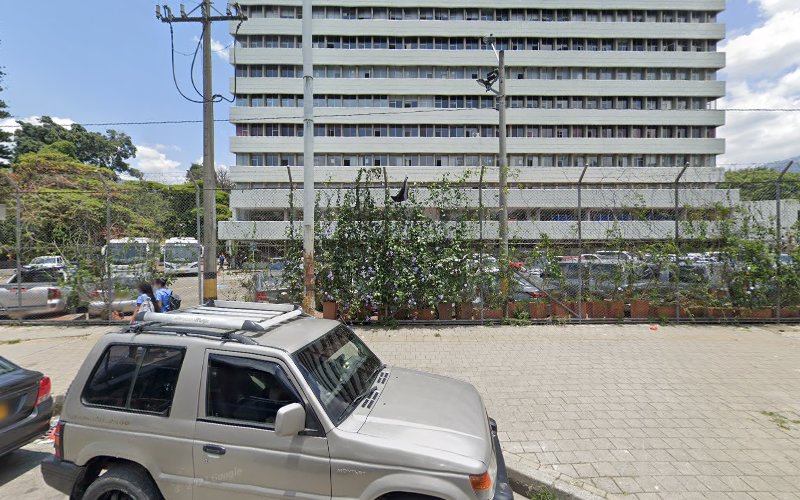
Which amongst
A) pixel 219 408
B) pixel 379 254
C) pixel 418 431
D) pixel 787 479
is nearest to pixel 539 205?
pixel 379 254

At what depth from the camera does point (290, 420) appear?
221cm

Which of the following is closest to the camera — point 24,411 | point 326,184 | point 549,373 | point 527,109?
point 24,411

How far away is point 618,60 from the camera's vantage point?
133 ft

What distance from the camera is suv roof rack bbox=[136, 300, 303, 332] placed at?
274cm

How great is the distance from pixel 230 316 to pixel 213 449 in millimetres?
988

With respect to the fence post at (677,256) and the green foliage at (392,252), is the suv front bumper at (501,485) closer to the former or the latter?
the green foliage at (392,252)

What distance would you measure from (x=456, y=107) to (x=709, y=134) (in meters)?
28.7

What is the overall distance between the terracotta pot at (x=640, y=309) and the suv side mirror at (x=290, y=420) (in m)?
8.59

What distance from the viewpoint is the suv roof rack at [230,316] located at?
8.99 feet

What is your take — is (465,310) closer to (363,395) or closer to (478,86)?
(363,395)

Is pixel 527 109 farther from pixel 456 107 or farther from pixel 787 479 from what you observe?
pixel 787 479

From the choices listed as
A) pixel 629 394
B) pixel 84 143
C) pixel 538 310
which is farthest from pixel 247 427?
pixel 84 143

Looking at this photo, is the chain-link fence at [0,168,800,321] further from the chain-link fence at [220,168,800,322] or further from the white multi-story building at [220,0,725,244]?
the white multi-story building at [220,0,725,244]

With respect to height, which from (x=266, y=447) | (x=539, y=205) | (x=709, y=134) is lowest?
(x=266, y=447)
